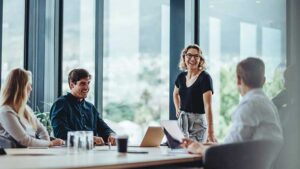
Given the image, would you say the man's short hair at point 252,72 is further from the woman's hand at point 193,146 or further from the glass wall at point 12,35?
the glass wall at point 12,35

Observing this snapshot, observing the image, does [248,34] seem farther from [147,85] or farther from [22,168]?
[22,168]

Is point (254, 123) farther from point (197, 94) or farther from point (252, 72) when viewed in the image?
point (197, 94)

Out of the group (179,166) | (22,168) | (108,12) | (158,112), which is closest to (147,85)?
(158,112)

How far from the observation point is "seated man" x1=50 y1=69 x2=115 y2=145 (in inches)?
158

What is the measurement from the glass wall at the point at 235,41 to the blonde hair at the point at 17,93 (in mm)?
2152

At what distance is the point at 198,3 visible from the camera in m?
5.60

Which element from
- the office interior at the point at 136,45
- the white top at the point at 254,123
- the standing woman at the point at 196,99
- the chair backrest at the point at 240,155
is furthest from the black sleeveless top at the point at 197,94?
the chair backrest at the point at 240,155

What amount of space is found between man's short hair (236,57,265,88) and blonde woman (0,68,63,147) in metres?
1.52

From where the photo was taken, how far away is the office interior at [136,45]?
511 centimetres

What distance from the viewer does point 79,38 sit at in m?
6.65

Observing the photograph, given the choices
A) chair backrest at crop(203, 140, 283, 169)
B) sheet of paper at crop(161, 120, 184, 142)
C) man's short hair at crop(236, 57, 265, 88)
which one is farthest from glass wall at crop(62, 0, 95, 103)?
chair backrest at crop(203, 140, 283, 169)

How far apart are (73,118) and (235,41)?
6.90 ft

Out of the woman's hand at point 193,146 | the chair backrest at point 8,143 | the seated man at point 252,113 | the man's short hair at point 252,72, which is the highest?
the man's short hair at point 252,72

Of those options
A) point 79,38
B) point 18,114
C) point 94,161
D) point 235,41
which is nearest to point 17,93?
point 18,114
